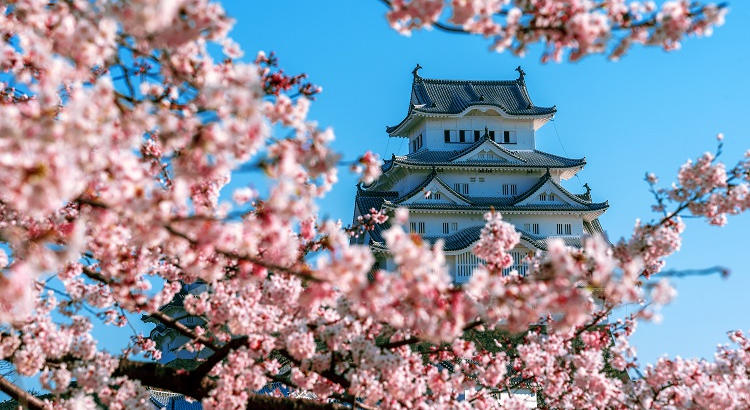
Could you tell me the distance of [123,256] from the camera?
5797 mm

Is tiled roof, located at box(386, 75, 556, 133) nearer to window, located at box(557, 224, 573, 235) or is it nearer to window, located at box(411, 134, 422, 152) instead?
window, located at box(411, 134, 422, 152)

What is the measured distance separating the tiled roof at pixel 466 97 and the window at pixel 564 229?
5372 mm

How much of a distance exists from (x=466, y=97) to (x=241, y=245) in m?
36.4

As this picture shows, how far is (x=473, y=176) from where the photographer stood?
122 ft

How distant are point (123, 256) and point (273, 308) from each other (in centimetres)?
152

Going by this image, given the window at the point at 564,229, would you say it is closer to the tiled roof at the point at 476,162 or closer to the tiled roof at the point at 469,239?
the tiled roof at the point at 469,239

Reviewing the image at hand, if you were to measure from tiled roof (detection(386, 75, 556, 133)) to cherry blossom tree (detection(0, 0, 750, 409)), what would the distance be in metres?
30.0

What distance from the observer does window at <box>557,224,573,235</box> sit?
3712cm

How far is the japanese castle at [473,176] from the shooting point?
3538cm

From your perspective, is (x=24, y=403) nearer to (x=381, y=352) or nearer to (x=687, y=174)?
(x=381, y=352)

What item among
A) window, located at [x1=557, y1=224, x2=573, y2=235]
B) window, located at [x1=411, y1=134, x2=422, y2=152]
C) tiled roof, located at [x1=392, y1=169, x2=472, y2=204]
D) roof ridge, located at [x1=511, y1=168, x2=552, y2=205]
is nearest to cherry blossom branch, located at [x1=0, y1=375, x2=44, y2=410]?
tiled roof, located at [x1=392, y1=169, x2=472, y2=204]

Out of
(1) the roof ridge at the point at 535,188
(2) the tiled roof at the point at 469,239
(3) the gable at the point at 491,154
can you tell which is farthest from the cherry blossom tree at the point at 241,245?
(3) the gable at the point at 491,154

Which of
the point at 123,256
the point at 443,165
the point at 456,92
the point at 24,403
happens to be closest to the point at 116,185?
the point at 123,256

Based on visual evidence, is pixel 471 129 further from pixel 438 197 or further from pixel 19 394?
pixel 19 394
